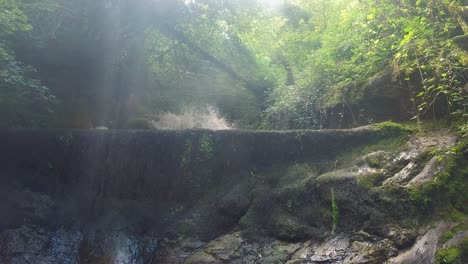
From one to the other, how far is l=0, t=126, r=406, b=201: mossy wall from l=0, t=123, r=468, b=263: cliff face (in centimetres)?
2

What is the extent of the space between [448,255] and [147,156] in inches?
248

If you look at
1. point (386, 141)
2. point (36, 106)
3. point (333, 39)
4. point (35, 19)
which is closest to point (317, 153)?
point (386, 141)

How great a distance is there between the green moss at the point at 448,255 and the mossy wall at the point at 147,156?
116 inches

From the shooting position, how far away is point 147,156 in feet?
28.5

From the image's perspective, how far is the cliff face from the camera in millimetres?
5715

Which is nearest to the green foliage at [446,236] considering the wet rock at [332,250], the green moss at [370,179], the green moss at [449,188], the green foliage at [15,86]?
the green moss at [449,188]

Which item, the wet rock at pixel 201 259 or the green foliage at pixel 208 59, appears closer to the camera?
the wet rock at pixel 201 259

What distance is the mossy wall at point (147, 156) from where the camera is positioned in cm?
780

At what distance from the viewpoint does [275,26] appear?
63.2ft

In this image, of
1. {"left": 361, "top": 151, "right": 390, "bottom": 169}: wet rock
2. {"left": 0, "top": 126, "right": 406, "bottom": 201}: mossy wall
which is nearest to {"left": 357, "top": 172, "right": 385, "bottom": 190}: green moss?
{"left": 361, "top": 151, "right": 390, "bottom": 169}: wet rock

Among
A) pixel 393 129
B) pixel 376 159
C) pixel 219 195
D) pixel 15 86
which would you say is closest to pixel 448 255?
pixel 376 159

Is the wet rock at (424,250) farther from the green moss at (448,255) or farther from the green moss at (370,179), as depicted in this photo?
the green moss at (370,179)

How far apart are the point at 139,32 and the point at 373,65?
7687 mm

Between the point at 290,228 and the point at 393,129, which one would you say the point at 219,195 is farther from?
the point at 393,129
